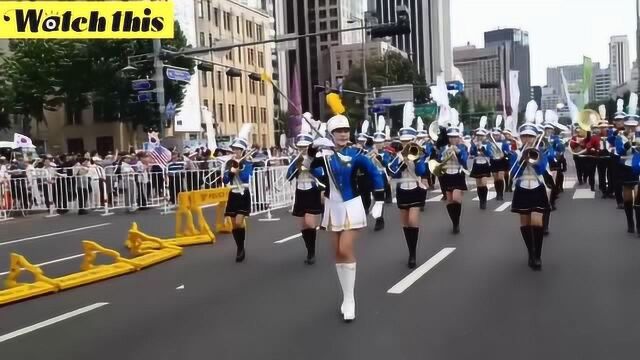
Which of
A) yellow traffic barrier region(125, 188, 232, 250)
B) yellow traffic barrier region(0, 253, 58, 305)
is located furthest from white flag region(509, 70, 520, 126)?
yellow traffic barrier region(0, 253, 58, 305)

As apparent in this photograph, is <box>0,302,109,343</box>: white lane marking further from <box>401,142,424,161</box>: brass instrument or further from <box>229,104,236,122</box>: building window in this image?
<box>229,104,236,122</box>: building window

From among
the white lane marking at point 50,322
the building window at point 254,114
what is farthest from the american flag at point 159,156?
the building window at point 254,114

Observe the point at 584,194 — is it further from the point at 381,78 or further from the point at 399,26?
the point at 381,78

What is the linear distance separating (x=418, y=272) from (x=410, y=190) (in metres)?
1.56

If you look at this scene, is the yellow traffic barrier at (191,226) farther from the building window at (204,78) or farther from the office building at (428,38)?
the office building at (428,38)

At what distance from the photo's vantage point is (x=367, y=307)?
22.4 ft

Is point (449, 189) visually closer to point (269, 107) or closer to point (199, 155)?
point (199, 155)

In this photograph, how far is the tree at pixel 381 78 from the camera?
64.8 metres

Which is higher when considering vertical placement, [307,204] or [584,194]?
[307,204]

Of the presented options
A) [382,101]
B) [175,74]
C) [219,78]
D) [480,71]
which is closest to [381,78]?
[219,78]

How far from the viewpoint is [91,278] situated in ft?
29.3

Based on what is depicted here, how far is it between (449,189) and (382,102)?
3175cm

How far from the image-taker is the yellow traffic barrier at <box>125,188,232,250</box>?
36.9 feet

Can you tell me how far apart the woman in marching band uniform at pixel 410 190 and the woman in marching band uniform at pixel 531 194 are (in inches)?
53.4
